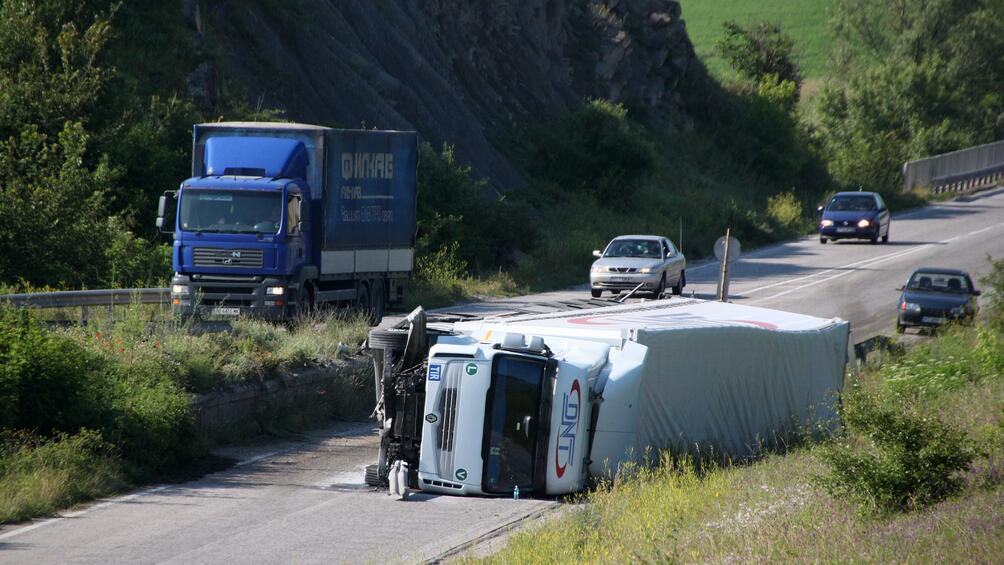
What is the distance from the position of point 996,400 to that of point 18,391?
10828mm

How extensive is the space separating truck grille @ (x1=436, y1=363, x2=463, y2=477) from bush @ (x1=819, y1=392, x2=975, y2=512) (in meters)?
3.52

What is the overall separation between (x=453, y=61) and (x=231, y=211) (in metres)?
30.5

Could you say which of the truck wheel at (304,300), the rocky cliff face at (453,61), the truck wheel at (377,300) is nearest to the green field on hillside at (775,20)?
the rocky cliff face at (453,61)

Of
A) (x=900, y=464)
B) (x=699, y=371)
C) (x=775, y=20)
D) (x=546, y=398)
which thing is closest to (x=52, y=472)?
(x=546, y=398)

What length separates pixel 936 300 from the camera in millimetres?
28375

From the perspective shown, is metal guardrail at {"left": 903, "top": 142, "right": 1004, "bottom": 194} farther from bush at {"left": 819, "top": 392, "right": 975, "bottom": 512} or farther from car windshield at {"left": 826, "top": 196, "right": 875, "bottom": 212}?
bush at {"left": 819, "top": 392, "right": 975, "bottom": 512}

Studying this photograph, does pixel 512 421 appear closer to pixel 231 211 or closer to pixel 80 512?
pixel 80 512

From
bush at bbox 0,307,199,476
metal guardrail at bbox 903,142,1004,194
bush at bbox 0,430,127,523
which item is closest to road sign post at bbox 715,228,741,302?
bush at bbox 0,307,199,476

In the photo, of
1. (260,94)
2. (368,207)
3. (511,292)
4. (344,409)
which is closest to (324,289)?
(368,207)

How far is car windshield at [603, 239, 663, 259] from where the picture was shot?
3228 cm

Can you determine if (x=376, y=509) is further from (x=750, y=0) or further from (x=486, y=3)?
(x=750, y=0)

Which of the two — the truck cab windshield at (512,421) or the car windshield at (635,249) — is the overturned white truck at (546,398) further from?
the car windshield at (635,249)

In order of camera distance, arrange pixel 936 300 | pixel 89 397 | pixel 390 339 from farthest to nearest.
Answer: pixel 936 300, pixel 89 397, pixel 390 339

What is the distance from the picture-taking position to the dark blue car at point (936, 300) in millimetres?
28094
